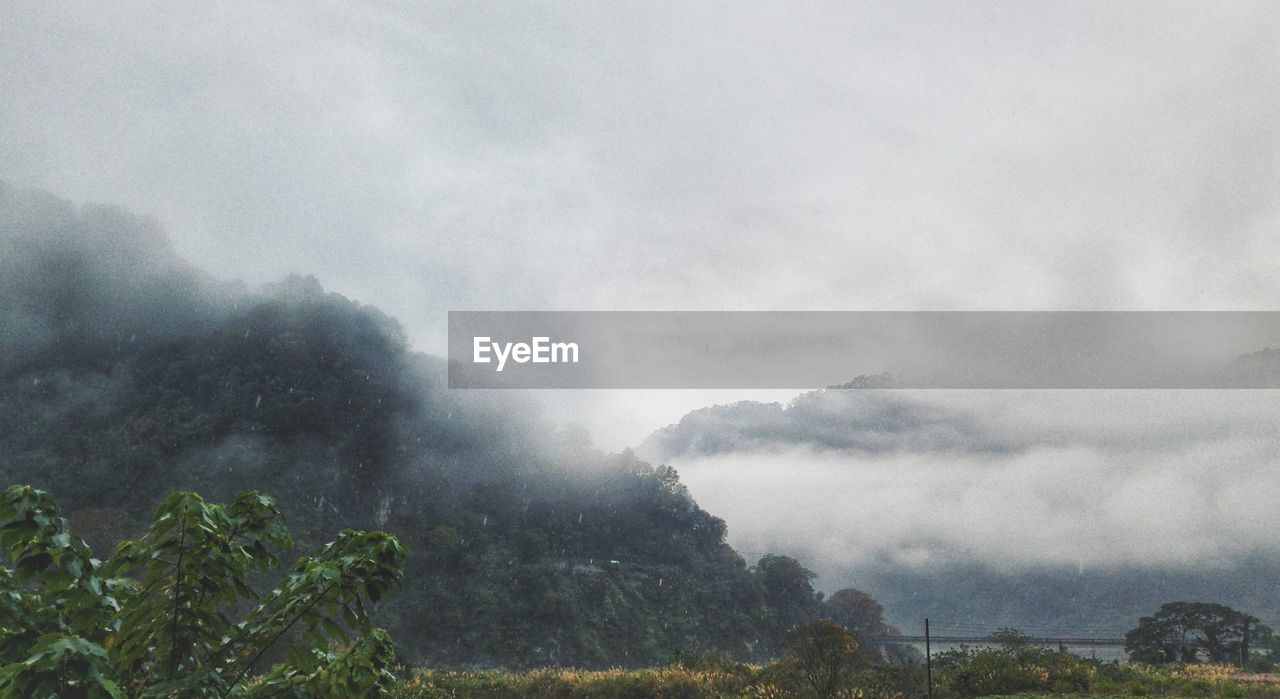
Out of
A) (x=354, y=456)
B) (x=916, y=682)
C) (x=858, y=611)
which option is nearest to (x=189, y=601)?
(x=916, y=682)

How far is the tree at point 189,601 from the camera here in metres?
2.61

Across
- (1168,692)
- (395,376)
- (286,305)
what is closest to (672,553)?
(395,376)

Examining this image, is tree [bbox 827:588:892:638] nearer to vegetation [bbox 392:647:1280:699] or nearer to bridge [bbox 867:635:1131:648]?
bridge [bbox 867:635:1131:648]

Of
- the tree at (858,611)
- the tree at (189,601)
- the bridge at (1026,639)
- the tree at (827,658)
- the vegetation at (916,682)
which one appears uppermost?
the tree at (189,601)

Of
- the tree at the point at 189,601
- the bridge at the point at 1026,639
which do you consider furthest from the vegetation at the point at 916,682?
the tree at the point at 189,601

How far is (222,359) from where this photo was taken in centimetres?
6412

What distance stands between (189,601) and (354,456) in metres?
65.4

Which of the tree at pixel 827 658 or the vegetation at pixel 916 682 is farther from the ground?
the tree at pixel 827 658

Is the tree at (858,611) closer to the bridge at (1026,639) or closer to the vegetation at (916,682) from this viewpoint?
the bridge at (1026,639)

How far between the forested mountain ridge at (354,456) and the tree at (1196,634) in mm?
31209

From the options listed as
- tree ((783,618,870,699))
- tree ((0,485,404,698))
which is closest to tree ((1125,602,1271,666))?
tree ((783,618,870,699))

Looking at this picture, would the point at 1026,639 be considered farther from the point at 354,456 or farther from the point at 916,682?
the point at 354,456

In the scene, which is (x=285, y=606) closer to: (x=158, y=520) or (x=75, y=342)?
(x=158, y=520)

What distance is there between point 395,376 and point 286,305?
11984 millimetres
